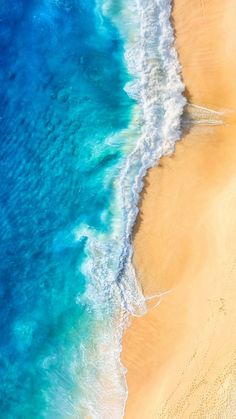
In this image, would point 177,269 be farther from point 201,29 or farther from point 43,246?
point 201,29

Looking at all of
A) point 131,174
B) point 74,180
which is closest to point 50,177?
point 74,180

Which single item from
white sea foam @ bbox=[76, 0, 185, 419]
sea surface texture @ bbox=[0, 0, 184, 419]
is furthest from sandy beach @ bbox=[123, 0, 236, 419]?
sea surface texture @ bbox=[0, 0, 184, 419]

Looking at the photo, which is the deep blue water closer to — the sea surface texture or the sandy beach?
the sea surface texture

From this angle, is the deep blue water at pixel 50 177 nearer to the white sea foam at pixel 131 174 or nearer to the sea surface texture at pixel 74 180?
the sea surface texture at pixel 74 180

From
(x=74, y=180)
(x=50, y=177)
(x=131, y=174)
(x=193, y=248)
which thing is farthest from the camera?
(x=50, y=177)

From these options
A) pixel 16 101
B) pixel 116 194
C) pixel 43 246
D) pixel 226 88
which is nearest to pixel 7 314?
pixel 43 246

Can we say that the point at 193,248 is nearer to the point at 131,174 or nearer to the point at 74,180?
the point at 131,174
